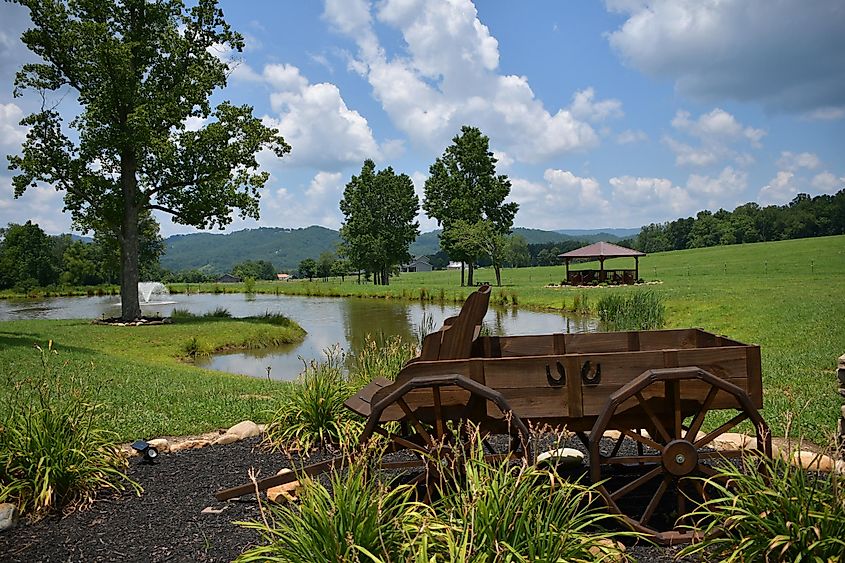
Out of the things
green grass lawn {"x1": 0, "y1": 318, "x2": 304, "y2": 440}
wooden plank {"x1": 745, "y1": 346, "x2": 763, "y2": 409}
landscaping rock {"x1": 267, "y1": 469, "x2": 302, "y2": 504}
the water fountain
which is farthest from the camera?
the water fountain

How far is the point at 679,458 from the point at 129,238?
22.2 metres

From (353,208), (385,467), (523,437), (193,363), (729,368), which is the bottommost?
(193,363)

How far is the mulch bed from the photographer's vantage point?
12.4 feet

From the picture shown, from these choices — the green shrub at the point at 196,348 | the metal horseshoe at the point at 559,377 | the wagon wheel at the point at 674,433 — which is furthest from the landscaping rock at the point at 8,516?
the green shrub at the point at 196,348

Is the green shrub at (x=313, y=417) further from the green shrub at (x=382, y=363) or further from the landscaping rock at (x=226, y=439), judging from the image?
the green shrub at (x=382, y=363)

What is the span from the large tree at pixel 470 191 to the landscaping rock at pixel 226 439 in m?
40.5

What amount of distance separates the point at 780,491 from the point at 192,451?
4828 millimetres

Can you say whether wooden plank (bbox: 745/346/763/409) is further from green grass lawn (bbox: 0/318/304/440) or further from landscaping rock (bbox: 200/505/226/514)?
green grass lawn (bbox: 0/318/304/440)

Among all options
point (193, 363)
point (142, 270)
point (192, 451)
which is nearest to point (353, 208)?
point (142, 270)

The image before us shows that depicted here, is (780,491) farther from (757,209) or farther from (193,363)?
(757,209)

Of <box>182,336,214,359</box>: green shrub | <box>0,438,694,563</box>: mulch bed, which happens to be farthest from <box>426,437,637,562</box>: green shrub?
<box>182,336,214,359</box>: green shrub

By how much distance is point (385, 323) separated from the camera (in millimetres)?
24469

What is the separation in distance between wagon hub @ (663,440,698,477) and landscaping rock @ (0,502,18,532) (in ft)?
13.6

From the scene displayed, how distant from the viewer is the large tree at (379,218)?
57062 mm
